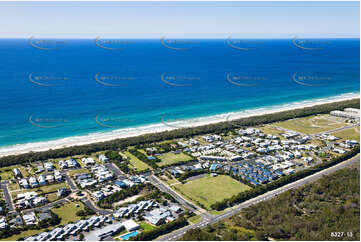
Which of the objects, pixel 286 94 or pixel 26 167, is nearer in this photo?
pixel 26 167

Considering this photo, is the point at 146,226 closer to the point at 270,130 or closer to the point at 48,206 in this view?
the point at 48,206

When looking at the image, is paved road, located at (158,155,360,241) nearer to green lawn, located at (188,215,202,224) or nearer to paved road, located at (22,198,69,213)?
green lawn, located at (188,215,202,224)

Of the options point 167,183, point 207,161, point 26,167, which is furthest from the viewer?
point 207,161

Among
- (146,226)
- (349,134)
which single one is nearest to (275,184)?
(146,226)

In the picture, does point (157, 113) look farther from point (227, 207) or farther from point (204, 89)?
point (227, 207)

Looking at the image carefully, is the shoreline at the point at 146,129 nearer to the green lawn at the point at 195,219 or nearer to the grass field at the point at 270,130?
the grass field at the point at 270,130

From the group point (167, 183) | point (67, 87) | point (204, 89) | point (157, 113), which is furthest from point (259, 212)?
point (67, 87)
